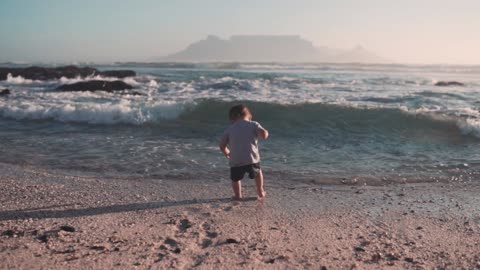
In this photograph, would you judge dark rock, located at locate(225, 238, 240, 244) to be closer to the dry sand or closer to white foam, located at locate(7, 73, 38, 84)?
the dry sand

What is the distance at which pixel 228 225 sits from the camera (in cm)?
393

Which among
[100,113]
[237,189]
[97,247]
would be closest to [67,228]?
[97,247]

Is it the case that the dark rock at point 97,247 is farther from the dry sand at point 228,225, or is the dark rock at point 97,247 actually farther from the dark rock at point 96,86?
the dark rock at point 96,86

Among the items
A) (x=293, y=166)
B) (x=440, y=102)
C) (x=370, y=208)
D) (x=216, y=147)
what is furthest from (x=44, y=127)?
(x=440, y=102)

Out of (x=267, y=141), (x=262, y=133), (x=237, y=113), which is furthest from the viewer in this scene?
(x=267, y=141)

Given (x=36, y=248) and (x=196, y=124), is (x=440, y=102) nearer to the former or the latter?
(x=196, y=124)

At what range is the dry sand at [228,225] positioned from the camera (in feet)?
10.4

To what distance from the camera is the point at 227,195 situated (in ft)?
16.4

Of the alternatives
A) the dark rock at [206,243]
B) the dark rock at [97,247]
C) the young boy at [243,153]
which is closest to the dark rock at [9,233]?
the dark rock at [97,247]

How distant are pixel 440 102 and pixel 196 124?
8.45 m

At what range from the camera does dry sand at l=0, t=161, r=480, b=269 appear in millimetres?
3176

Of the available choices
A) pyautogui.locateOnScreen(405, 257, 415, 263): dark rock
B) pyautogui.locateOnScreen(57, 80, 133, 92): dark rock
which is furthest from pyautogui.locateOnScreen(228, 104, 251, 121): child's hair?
pyautogui.locateOnScreen(57, 80, 133, 92): dark rock

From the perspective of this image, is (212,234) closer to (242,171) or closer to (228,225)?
(228,225)

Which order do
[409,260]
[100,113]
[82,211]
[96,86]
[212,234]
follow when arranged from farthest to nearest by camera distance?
[96,86], [100,113], [82,211], [212,234], [409,260]
